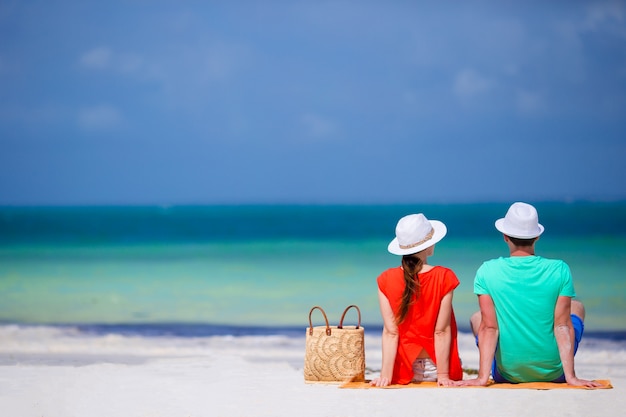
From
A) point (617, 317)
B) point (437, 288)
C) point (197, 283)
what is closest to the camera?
point (437, 288)

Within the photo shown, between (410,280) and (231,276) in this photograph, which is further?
(231,276)

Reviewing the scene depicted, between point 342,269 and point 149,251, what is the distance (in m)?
8.19

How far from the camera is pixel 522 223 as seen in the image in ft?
14.6

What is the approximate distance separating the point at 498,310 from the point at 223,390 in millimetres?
1532

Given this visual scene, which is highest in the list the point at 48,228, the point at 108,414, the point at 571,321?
the point at 48,228

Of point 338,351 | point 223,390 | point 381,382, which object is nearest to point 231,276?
point 223,390

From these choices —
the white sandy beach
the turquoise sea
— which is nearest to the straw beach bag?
the white sandy beach

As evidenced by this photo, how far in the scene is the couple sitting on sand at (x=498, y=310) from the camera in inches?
175

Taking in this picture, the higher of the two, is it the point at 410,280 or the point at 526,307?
the point at 410,280

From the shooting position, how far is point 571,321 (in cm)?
454

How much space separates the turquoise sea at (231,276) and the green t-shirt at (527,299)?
187 inches

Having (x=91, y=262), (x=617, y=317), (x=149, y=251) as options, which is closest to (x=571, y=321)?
(x=617, y=317)

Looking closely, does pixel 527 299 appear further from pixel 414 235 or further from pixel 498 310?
pixel 414 235

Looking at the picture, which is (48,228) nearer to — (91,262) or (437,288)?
(91,262)
